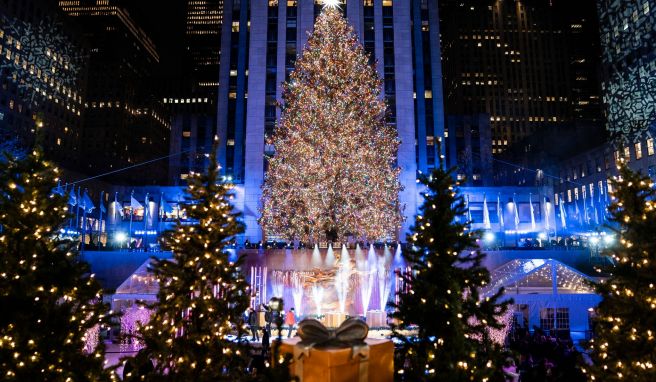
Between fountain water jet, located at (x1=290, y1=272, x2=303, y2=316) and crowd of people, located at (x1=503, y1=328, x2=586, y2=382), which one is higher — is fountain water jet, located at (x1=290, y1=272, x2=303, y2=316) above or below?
above

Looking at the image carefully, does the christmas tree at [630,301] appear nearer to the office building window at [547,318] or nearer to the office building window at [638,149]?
the office building window at [547,318]

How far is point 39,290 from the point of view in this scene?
711cm

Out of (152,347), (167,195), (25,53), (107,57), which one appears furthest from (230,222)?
(107,57)

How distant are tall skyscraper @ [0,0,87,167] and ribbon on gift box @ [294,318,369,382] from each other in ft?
214

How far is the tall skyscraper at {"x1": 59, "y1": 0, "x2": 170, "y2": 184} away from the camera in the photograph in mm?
113062

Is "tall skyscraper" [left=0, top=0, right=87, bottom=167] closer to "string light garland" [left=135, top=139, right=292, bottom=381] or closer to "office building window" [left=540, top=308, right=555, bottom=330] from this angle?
"office building window" [left=540, top=308, right=555, bottom=330]

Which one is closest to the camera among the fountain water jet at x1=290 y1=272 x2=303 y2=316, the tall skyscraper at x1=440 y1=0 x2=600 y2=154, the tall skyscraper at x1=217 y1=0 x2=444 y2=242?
the fountain water jet at x1=290 y1=272 x2=303 y2=316

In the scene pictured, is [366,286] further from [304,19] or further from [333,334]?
[304,19]

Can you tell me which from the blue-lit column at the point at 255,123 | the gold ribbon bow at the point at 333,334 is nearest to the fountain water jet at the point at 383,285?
the gold ribbon bow at the point at 333,334

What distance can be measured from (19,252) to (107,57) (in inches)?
5660

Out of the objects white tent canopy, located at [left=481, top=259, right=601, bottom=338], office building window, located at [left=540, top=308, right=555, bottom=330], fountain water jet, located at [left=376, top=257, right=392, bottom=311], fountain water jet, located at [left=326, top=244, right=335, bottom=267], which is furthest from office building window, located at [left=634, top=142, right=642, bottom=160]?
fountain water jet, located at [left=326, top=244, right=335, bottom=267]

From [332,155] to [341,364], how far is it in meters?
20.4

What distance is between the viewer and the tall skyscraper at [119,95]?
113 metres

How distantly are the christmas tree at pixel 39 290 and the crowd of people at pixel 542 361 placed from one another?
7.27 m
